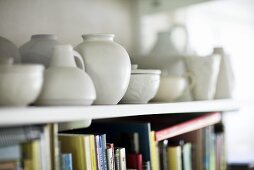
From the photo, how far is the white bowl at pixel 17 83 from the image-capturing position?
659 mm

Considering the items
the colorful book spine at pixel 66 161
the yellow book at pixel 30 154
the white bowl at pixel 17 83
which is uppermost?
the white bowl at pixel 17 83

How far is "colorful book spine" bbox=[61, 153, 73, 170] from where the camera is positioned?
76cm

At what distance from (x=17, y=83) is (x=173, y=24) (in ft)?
3.85

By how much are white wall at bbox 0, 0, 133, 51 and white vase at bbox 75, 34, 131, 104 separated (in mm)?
279

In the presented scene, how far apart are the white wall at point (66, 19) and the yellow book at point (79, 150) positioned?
14.7 inches

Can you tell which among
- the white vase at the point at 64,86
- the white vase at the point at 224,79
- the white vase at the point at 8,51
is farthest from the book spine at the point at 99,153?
the white vase at the point at 224,79

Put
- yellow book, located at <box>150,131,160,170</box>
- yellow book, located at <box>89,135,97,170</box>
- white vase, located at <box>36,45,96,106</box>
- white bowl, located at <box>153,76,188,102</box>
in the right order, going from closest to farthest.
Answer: white vase, located at <box>36,45,96,106</box> → yellow book, located at <box>89,135,97,170</box> → yellow book, located at <box>150,131,160,170</box> → white bowl, located at <box>153,76,188,102</box>

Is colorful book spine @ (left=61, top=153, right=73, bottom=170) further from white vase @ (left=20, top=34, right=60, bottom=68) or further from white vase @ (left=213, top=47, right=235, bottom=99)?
white vase @ (left=213, top=47, right=235, bottom=99)

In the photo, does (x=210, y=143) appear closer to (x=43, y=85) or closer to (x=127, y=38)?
(x=127, y=38)

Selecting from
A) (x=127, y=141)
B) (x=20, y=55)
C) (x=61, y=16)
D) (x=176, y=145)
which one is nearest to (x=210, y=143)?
(x=176, y=145)

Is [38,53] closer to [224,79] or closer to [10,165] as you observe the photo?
[10,165]

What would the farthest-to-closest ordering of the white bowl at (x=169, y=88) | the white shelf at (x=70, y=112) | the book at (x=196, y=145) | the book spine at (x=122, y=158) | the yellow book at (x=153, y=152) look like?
the book at (x=196, y=145) < the white bowl at (x=169, y=88) < the yellow book at (x=153, y=152) < the book spine at (x=122, y=158) < the white shelf at (x=70, y=112)

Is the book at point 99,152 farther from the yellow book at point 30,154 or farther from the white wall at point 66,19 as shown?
the white wall at point 66,19

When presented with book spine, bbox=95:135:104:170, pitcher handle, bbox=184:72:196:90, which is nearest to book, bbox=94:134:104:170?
book spine, bbox=95:135:104:170
